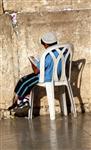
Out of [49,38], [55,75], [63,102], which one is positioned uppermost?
[49,38]

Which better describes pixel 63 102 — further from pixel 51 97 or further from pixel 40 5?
pixel 40 5

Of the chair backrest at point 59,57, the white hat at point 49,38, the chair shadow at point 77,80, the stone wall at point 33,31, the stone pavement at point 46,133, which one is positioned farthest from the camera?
the chair shadow at point 77,80

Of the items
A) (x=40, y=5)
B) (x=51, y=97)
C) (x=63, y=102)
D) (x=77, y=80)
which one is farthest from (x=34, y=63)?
(x=40, y=5)

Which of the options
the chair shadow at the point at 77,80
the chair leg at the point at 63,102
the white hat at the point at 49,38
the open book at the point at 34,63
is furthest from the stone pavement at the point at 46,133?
the white hat at the point at 49,38

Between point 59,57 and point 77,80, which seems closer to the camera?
point 59,57

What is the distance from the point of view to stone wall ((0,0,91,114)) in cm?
950

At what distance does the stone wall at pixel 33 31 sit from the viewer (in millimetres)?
9500

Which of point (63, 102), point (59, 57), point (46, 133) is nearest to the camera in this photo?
point (46, 133)

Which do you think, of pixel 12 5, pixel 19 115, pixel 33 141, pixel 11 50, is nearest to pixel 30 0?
pixel 12 5

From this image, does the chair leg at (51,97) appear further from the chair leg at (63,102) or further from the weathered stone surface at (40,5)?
the weathered stone surface at (40,5)

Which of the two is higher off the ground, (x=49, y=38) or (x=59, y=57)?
(x=49, y=38)

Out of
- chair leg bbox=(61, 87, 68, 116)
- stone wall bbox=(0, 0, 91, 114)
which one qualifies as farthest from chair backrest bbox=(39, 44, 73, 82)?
stone wall bbox=(0, 0, 91, 114)

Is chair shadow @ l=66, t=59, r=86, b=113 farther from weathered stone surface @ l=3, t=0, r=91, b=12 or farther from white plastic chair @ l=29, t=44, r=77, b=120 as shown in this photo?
weathered stone surface @ l=3, t=0, r=91, b=12

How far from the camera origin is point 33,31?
9.52 meters
